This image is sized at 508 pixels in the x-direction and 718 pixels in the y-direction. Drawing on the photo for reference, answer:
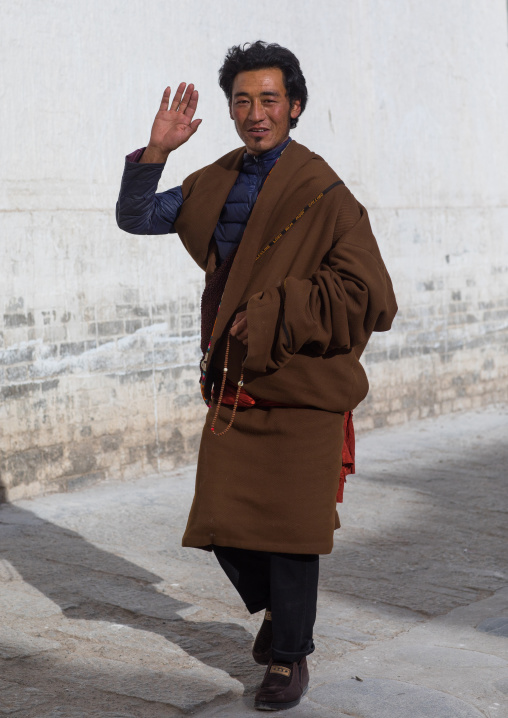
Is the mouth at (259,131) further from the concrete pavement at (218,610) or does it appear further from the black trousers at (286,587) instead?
the concrete pavement at (218,610)

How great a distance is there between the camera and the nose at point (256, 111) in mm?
3146

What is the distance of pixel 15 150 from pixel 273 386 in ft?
11.0

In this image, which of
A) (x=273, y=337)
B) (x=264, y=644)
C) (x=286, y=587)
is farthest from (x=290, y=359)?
(x=264, y=644)

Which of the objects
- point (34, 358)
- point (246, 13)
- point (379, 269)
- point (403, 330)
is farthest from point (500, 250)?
point (379, 269)

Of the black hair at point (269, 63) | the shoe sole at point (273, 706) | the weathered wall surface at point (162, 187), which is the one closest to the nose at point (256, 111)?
the black hair at point (269, 63)

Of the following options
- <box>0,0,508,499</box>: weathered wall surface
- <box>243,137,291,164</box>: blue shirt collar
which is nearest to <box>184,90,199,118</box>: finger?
<box>243,137,291,164</box>: blue shirt collar

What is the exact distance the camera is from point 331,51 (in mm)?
7977

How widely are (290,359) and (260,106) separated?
77cm

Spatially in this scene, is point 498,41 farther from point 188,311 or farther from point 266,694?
point 266,694

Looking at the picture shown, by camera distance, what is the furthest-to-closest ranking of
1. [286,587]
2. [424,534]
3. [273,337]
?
[424,534]
[286,587]
[273,337]

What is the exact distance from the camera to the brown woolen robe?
9.73 feet

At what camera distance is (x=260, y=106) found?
3156mm

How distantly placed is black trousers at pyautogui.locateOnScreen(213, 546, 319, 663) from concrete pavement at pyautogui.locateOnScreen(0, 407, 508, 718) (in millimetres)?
201

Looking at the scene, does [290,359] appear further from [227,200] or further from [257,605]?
[257,605]
